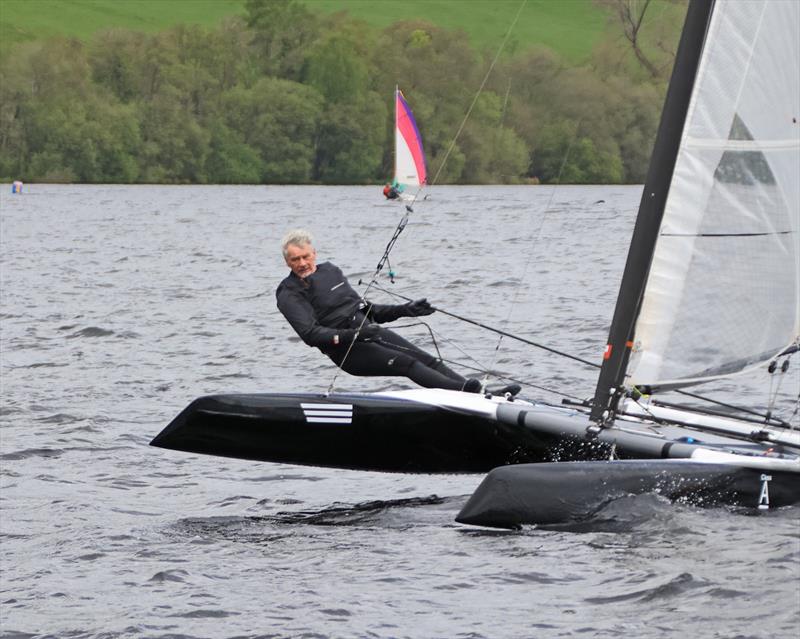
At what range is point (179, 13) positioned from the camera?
482 ft

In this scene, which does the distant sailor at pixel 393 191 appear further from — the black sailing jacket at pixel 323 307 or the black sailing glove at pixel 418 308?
the black sailing glove at pixel 418 308

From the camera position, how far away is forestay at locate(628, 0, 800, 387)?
29.9ft

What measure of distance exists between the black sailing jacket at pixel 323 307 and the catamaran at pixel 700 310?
1.07m

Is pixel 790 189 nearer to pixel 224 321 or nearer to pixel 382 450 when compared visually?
pixel 382 450

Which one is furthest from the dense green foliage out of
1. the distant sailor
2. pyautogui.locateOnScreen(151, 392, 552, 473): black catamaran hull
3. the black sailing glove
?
the black sailing glove

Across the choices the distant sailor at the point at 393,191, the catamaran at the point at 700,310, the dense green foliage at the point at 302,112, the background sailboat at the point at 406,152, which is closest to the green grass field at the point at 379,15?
the dense green foliage at the point at 302,112

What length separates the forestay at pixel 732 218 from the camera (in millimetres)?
9117

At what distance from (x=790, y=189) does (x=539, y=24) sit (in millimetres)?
139585

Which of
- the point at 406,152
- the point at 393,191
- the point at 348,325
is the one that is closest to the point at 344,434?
the point at 348,325

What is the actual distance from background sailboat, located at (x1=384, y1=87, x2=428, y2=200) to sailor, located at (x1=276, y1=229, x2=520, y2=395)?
37921 millimetres

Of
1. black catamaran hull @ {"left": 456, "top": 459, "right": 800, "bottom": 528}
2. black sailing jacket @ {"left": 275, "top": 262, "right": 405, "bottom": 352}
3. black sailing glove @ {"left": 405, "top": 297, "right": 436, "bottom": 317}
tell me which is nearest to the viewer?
black catamaran hull @ {"left": 456, "top": 459, "right": 800, "bottom": 528}

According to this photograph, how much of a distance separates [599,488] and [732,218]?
6.18 ft

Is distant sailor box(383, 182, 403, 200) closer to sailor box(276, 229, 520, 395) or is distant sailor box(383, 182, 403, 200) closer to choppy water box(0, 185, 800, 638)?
choppy water box(0, 185, 800, 638)

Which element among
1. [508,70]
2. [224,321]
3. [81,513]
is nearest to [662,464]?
[81,513]
